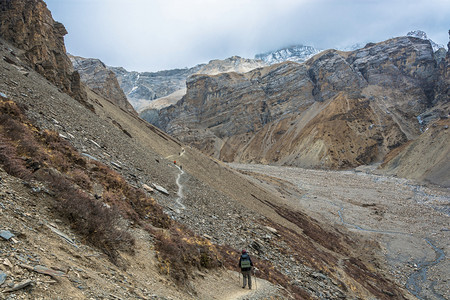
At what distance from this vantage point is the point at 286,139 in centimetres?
17362

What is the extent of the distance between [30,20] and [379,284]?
181 feet

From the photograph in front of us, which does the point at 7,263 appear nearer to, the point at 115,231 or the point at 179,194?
the point at 115,231

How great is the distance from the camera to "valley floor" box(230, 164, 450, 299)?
3070cm

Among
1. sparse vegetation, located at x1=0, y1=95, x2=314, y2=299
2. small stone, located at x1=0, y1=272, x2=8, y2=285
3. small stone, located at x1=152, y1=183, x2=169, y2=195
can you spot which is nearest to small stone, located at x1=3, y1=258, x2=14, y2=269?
small stone, located at x1=0, y1=272, x2=8, y2=285

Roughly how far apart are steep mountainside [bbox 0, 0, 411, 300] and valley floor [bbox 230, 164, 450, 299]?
382 cm

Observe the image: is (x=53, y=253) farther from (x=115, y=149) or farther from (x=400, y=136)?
(x=400, y=136)

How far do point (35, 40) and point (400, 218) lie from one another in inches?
2627

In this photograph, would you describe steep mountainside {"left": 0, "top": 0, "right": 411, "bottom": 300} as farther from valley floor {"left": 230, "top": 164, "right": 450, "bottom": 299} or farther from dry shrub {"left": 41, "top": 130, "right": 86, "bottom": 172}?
valley floor {"left": 230, "top": 164, "right": 450, "bottom": 299}

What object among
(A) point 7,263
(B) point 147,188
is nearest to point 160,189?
(B) point 147,188

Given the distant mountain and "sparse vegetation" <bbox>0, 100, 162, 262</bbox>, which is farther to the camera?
the distant mountain

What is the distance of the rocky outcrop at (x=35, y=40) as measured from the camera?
36906 millimetres

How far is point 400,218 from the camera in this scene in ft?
171

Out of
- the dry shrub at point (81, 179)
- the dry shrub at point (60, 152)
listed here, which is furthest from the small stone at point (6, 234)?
the dry shrub at point (60, 152)

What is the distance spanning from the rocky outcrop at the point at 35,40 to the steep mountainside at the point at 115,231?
5.15 meters
